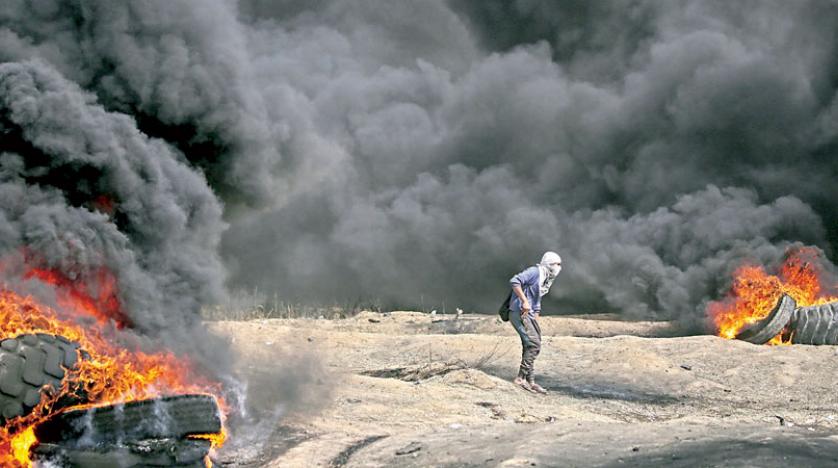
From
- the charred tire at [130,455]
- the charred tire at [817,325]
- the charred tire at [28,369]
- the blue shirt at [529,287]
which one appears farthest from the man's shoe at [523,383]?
the charred tire at [28,369]

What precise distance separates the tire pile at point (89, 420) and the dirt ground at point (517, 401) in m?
0.95

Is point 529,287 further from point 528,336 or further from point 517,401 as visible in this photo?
point 517,401

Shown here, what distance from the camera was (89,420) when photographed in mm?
5457

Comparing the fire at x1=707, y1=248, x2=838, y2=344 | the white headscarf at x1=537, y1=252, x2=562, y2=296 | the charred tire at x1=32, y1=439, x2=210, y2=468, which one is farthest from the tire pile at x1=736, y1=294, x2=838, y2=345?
the charred tire at x1=32, y1=439, x2=210, y2=468

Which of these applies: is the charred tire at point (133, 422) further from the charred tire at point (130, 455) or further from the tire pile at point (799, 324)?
the tire pile at point (799, 324)

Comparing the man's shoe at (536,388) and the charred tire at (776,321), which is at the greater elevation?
the charred tire at (776,321)

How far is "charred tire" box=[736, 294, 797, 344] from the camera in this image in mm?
14391

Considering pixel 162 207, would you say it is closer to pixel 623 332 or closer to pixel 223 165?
pixel 223 165

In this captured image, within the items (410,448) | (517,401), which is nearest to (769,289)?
(517,401)

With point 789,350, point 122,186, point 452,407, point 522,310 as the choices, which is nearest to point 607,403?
point 522,310

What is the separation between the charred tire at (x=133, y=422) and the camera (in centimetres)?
541

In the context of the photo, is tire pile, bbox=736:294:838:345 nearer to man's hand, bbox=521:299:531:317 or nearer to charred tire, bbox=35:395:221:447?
Answer: man's hand, bbox=521:299:531:317

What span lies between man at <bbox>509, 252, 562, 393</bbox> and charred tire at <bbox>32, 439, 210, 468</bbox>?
5.75 m

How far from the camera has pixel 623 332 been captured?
18172mm
